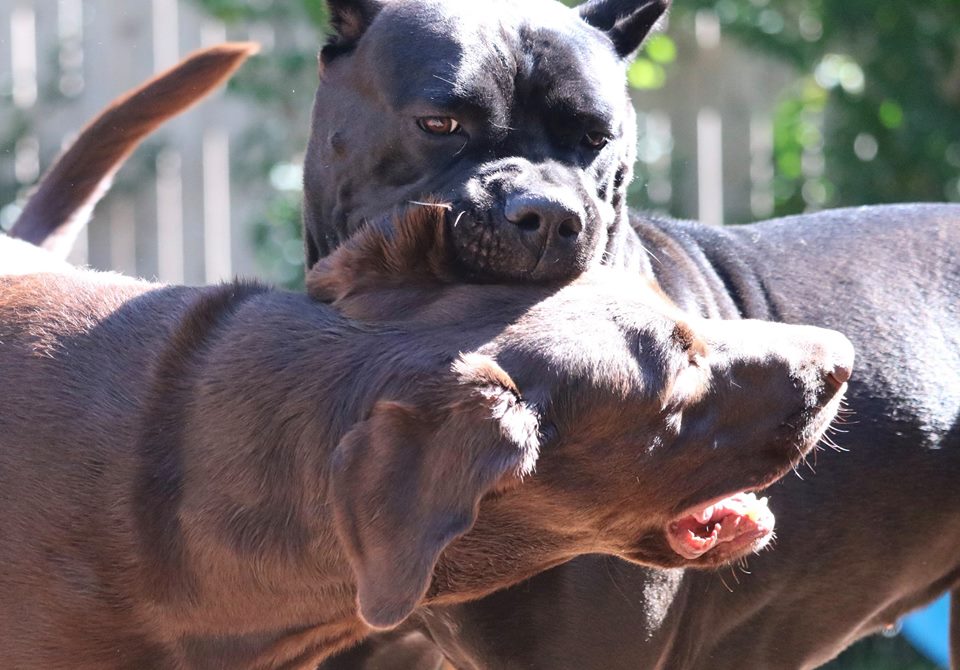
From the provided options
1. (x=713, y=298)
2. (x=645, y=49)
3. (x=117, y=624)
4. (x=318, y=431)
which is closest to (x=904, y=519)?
(x=713, y=298)

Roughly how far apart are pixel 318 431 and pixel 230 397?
9.8 inches

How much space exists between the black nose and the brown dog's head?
0.13 meters

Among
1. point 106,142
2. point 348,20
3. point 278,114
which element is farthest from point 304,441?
point 278,114

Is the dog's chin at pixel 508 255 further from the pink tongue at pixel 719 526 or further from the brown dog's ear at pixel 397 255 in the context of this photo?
the pink tongue at pixel 719 526

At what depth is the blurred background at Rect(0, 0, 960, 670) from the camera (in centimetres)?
660

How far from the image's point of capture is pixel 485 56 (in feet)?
11.7

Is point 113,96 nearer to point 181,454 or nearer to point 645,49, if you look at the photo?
point 645,49

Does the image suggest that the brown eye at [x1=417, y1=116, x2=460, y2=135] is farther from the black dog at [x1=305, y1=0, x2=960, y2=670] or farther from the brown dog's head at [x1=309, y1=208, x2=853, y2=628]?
the brown dog's head at [x1=309, y1=208, x2=853, y2=628]

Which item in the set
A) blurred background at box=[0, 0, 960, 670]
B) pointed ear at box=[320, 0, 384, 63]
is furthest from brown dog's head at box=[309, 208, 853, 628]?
blurred background at box=[0, 0, 960, 670]

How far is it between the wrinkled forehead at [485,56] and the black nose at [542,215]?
1.32 ft

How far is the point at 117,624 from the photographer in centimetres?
309

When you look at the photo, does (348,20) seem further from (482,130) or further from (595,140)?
(595,140)

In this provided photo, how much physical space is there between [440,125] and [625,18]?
2.76ft

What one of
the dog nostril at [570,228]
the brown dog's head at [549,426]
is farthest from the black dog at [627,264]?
the brown dog's head at [549,426]
